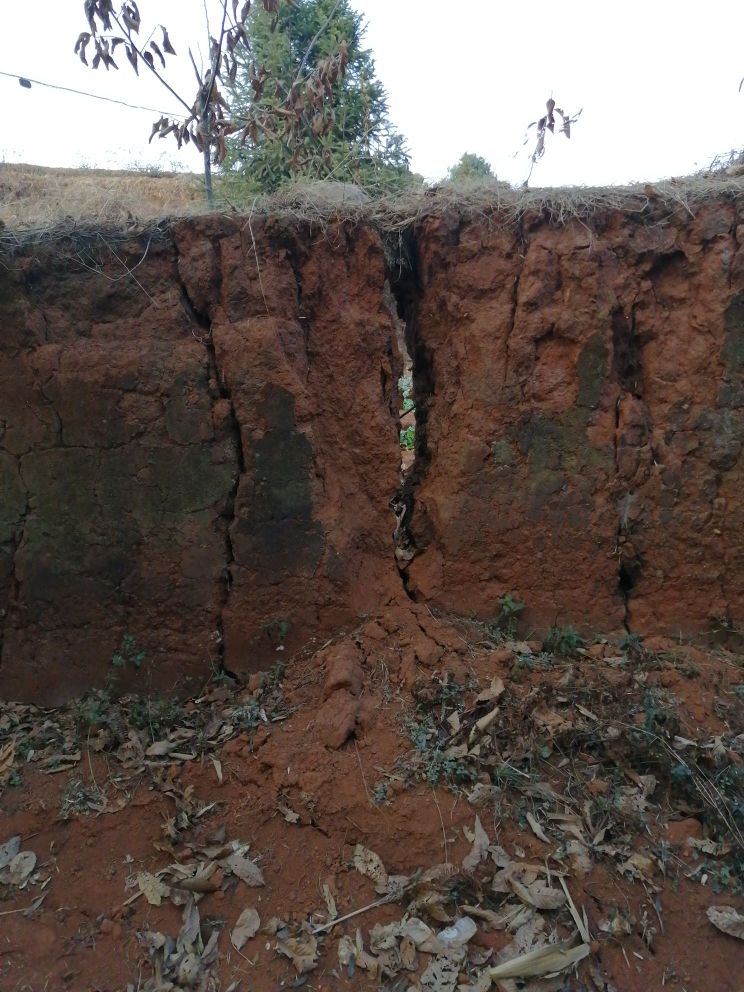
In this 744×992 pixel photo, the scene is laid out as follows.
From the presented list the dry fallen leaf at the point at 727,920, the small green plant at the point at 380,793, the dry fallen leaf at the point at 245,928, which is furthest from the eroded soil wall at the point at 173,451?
the dry fallen leaf at the point at 727,920

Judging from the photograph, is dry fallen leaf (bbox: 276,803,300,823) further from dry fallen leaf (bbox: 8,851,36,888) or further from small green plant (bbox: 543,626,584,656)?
small green plant (bbox: 543,626,584,656)

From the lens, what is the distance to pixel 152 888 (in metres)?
2.74

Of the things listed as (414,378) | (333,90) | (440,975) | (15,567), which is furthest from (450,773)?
(333,90)

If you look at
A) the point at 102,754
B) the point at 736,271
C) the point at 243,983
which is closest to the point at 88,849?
the point at 102,754

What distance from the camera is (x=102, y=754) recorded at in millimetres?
3254

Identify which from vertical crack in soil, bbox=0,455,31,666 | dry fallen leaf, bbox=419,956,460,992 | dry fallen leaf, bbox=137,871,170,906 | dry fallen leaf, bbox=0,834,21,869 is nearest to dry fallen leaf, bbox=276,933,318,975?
dry fallen leaf, bbox=419,956,460,992

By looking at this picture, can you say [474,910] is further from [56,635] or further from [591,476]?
[56,635]

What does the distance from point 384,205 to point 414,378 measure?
882 millimetres

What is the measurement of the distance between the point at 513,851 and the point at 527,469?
171cm

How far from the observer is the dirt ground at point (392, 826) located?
251cm

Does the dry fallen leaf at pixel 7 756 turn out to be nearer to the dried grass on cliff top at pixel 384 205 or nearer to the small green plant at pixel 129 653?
the small green plant at pixel 129 653

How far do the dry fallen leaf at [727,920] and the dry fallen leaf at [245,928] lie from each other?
62.7 inches

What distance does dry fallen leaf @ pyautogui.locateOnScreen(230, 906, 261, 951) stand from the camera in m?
2.57

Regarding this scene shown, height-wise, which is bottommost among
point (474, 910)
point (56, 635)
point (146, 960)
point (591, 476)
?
point (146, 960)
